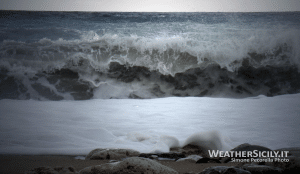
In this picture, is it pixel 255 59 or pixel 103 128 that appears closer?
pixel 103 128

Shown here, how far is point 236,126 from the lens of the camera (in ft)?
7.70

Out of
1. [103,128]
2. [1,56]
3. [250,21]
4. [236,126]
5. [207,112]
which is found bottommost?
[103,128]

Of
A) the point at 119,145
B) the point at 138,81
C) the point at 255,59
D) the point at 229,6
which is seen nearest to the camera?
the point at 119,145

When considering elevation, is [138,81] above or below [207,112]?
above

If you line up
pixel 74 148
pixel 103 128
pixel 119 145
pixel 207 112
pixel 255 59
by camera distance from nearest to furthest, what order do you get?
pixel 74 148
pixel 119 145
pixel 103 128
pixel 207 112
pixel 255 59

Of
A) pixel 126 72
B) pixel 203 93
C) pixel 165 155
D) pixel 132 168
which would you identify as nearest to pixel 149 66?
pixel 126 72

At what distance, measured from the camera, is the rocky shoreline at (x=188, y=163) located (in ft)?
3.47

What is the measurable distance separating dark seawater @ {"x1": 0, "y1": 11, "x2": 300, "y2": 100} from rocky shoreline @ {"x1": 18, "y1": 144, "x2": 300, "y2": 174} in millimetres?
2543

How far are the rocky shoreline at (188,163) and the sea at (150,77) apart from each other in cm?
42

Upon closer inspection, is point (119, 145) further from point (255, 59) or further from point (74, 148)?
point (255, 59)

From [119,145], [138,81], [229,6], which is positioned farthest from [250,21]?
[119,145]

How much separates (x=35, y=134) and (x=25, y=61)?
3.16 metres

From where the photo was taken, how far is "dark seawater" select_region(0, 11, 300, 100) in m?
4.21

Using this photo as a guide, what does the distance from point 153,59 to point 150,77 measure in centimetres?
52
